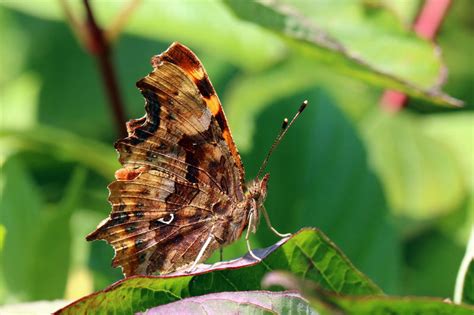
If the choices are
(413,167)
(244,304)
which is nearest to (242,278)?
(244,304)

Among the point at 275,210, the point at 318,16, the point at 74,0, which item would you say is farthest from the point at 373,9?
the point at 74,0

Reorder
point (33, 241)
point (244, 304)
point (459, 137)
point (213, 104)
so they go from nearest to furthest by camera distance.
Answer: point (244, 304), point (213, 104), point (33, 241), point (459, 137)

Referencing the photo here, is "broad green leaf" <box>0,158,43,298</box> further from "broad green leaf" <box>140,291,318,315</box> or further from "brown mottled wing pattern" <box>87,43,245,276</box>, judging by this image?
"broad green leaf" <box>140,291,318,315</box>

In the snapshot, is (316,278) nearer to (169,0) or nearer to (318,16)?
(318,16)

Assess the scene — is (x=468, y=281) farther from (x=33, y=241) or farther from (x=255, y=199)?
(x=33, y=241)

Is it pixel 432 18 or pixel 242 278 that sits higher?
pixel 432 18

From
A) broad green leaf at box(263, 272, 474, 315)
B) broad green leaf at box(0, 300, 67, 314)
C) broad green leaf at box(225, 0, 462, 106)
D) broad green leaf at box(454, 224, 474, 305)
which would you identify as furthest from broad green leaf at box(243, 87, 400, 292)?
broad green leaf at box(263, 272, 474, 315)
